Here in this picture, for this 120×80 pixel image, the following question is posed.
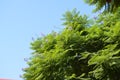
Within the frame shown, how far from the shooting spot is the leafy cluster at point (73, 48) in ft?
38.1

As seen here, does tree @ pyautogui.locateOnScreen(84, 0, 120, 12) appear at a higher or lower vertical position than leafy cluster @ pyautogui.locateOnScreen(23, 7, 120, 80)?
lower

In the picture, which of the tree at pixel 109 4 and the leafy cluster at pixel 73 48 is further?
the leafy cluster at pixel 73 48

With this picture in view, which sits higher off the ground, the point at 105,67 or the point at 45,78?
the point at 45,78

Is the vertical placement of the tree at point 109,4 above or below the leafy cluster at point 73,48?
below

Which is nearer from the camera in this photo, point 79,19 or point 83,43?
point 83,43

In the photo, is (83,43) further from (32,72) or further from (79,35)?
(32,72)

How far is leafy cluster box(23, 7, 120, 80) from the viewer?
11.6 m

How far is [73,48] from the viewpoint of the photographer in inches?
476

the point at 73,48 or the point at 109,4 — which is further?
the point at 73,48

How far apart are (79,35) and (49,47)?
4.90ft

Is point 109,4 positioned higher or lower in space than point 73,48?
lower

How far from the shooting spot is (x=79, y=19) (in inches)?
516

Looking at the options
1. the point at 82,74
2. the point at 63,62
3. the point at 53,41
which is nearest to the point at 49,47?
the point at 53,41

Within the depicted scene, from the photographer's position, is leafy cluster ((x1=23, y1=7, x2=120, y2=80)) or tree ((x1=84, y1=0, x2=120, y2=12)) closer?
tree ((x1=84, y1=0, x2=120, y2=12))
